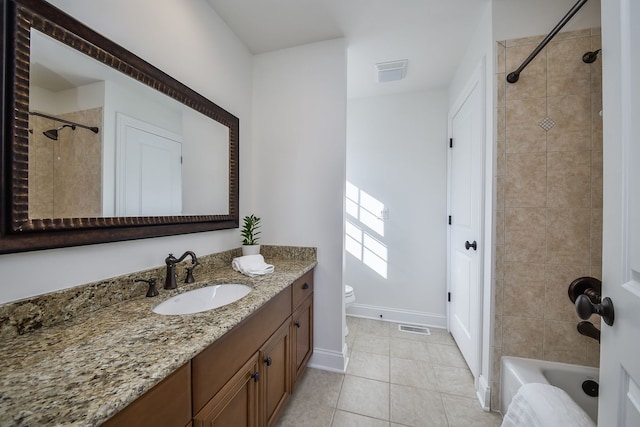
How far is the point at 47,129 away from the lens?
800 mm

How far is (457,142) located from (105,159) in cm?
245

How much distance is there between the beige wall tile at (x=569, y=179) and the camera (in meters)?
1.33

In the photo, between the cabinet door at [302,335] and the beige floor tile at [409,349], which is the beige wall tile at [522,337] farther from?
the cabinet door at [302,335]

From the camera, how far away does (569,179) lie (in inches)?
53.2

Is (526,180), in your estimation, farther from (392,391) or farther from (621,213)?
(392,391)

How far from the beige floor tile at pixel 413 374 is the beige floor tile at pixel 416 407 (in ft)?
0.16

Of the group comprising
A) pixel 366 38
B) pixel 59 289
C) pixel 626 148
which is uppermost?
pixel 366 38

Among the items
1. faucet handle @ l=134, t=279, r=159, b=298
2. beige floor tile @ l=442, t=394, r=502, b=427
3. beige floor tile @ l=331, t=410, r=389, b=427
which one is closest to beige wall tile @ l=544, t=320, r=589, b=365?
beige floor tile @ l=442, t=394, r=502, b=427

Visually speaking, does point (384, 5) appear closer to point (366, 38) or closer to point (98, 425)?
point (366, 38)

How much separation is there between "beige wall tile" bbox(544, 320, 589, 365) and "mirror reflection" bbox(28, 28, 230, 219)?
7.19ft

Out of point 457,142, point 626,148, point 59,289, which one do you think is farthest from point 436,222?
point 59,289

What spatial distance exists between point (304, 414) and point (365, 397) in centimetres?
41

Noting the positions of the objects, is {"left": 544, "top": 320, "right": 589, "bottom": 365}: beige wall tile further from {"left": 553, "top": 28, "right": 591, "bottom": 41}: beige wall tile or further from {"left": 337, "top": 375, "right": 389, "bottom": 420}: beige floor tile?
Answer: {"left": 553, "top": 28, "right": 591, "bottom": 41}: beige wall tile

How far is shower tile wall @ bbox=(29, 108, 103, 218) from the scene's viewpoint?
77cm
